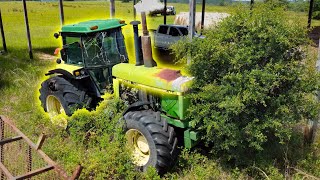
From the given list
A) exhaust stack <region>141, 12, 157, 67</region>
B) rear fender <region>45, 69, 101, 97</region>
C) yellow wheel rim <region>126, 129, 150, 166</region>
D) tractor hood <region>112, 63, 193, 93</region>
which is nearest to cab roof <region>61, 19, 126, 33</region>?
rear fender <region>45, 69, 101, 97</region>

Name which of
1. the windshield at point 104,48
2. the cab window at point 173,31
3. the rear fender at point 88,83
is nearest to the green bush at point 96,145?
the rear fender at point 88,83

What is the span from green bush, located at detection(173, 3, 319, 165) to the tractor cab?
189cm

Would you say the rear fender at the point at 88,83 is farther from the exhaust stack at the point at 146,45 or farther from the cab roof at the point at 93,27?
the exhaust stack at the point at 146,45

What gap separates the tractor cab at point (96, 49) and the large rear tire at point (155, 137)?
1383mm

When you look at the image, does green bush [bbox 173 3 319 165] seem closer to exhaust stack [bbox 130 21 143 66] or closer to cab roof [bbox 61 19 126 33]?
exhaust stack [bbox 130 21 143 66]

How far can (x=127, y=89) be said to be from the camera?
4.82 m

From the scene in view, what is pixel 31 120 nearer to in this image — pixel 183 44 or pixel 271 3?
pixel 183 44

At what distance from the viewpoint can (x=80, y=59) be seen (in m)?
5.49

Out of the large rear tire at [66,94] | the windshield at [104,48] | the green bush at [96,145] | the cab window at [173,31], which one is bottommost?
the green bush at [96,145]

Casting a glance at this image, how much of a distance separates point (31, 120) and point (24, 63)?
16.5 feet

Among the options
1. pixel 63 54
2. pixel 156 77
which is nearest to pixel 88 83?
pixel 63 54

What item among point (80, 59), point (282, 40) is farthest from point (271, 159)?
point (80, 59)

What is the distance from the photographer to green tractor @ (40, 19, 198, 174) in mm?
4055

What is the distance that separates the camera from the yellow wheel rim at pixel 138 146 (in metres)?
4.35
